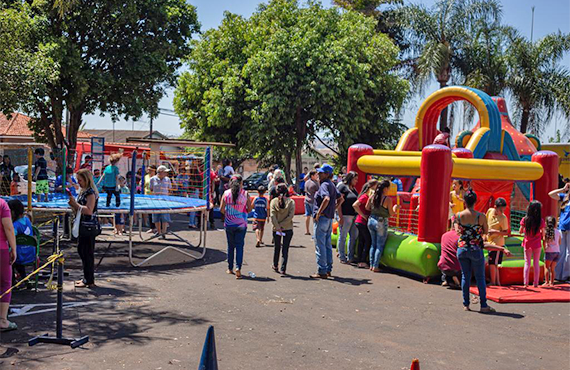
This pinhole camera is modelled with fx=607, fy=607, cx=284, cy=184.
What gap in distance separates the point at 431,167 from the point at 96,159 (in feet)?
36.4

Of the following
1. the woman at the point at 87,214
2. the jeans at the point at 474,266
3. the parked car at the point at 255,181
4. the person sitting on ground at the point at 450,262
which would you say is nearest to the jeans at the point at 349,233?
the person sitting on ground at the point at 450,262

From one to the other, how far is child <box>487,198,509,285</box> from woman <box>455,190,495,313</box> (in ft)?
5.32

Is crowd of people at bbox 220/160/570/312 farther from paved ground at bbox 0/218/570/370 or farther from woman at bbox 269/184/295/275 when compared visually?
paved ground at bbox 0/218/570/370

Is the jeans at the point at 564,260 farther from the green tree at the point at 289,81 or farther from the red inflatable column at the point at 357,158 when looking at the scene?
the green tree at the point at 289,81

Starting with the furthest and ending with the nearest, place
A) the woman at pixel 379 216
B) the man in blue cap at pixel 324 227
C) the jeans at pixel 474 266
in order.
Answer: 1. the woman at pixel 379 216
2. the man in blue cap at pixel 324 227
3. the jeans at pixel 474 266

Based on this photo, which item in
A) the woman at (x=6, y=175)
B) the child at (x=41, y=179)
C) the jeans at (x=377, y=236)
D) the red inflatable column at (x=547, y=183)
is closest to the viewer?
the jeans at (x=377, y=236)

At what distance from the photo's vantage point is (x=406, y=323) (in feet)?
25.0

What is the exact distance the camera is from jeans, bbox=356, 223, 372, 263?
37.5 ft

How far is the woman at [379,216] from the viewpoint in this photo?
426 inches

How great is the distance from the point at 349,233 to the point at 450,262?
2588mm

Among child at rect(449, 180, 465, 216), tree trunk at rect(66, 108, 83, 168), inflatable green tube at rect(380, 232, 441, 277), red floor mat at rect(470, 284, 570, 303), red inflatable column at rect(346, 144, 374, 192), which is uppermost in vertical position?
tree trunk at rect(66, 108, 83, 168)

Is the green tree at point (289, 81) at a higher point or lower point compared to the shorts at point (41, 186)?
higher

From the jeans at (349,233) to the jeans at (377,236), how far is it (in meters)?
0.63

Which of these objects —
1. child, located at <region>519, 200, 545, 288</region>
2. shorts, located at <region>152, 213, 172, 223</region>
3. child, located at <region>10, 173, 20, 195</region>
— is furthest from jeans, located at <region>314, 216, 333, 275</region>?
child, located at <region>10, 173, 20, 195</region>
